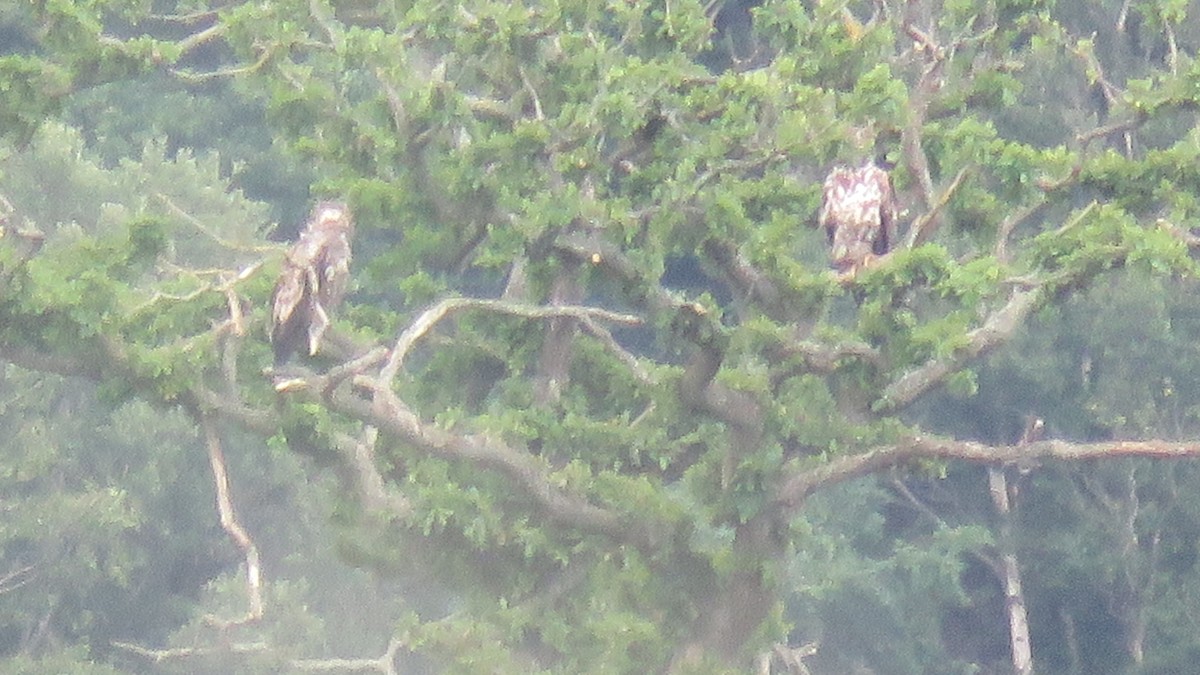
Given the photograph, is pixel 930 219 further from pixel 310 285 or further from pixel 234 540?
pixel 234 540

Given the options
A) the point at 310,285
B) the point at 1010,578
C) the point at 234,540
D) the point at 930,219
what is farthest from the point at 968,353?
the point at 1010,578

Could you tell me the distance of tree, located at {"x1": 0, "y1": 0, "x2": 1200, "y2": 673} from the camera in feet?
35.8

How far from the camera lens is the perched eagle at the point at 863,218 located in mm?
12500

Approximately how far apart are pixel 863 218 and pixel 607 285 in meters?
1.82

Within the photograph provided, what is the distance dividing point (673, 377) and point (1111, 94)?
287 cm

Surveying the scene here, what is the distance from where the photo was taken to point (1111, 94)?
12250 millimetres

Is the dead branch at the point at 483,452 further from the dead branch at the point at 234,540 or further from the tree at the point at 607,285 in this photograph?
the dead branch at the point at 234,540

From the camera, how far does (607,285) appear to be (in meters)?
11.5

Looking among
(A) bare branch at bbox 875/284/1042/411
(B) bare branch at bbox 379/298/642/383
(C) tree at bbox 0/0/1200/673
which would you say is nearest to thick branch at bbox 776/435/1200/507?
(C) tree at bbox 0/0/1200/673

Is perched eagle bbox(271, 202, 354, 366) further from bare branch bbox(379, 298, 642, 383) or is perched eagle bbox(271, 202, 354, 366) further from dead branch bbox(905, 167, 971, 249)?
dead branch bbox(905, 167, 971, 249)

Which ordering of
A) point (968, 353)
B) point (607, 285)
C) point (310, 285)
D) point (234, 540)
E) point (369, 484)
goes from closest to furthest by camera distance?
point (234, 540), point (310, 285), point (607, 285), point (968, 353), point (369, 484)

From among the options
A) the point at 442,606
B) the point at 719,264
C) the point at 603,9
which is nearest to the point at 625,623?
the point at 719,264

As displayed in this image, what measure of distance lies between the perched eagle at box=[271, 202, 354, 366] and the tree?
22 centimetres

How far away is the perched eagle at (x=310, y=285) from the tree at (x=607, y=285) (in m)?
0.22
